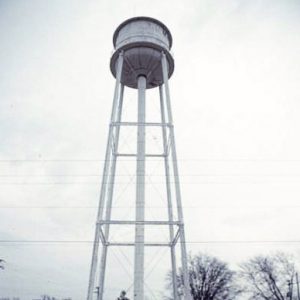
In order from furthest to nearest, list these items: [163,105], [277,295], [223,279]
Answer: [223,279], [277,295], [163,105]

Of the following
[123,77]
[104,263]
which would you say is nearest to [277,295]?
[104,263]

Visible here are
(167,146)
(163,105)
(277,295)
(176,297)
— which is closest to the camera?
(176,297)

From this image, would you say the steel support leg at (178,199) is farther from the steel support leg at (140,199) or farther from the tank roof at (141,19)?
the tank roof at (141,19)

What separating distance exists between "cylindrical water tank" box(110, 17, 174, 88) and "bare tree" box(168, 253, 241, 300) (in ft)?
82.4

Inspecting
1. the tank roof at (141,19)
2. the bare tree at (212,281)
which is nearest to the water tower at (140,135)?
the tank roof at (141,19)

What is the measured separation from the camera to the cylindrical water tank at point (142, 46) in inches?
683

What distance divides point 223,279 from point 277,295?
219 inches

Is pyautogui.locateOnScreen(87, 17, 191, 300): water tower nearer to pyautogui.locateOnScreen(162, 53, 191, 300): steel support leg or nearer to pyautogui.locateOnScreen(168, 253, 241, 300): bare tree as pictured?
pyautogui.locateOnScreen(162, 53, 191, 300): steel support leg

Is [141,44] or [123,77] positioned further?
[123,77]

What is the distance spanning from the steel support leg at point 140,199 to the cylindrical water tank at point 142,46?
67 centimetres

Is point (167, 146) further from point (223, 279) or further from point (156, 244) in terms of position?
point (223, 279)

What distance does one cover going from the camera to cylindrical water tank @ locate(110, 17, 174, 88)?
57.0 ft

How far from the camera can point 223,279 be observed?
3734cm

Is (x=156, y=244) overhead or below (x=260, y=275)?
below
